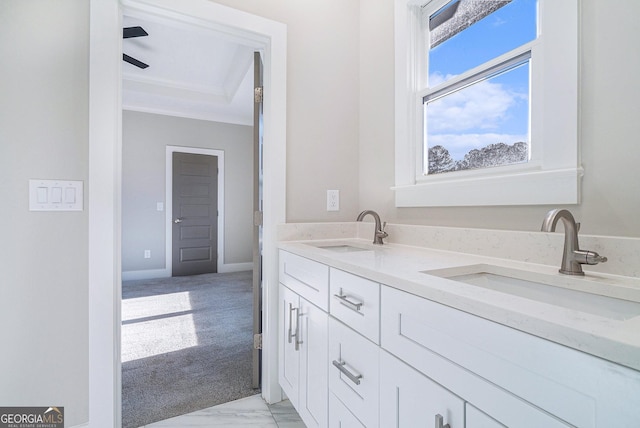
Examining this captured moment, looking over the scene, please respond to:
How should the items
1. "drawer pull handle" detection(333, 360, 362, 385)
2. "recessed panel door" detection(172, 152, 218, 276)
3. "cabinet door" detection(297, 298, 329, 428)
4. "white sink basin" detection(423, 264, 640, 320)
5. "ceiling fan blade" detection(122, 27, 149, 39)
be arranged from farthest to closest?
"recessed panel door" detection(172, 152, 218, 276) → "ceiling fan blade" detection(122, 27, 149, 39) → "cabinet door" detection(297, 298, 329, 428) → "drawer pull handle" detection(333, 360, 362, 385) → "white sink basin" detection(423, 264, 640, 320)

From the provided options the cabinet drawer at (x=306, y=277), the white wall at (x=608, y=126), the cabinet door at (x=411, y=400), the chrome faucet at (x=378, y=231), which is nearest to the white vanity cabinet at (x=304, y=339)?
the cabinet drawer at (x=306, y=277)

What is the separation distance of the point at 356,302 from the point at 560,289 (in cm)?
58

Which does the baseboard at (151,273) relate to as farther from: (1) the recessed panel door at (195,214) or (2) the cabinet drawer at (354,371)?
(2) the cabinet drawer at (354,371)

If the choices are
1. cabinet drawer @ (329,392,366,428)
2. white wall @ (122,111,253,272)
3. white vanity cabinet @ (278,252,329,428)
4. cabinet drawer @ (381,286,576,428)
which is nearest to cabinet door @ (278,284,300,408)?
white vanity cabinet @ (278,252,329,428)

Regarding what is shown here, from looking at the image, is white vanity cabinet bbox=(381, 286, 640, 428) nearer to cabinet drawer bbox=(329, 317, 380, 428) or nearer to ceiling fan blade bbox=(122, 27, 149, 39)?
cabinet drawer bbox=(329, 317, 380, 428)

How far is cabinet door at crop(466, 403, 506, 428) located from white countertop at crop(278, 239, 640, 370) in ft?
0.61

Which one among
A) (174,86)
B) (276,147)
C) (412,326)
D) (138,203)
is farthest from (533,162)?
(138,203)

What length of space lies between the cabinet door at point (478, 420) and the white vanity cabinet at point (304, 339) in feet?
1.99

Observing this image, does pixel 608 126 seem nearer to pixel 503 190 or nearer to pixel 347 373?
pixel 503 190

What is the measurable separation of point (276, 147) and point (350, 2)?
114cm

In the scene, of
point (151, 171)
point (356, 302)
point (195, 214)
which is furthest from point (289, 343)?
point (151, 171)

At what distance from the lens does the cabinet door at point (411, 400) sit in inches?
23.4

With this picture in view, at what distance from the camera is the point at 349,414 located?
3.09ft

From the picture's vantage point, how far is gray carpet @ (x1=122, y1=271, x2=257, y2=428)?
5.27 ft
